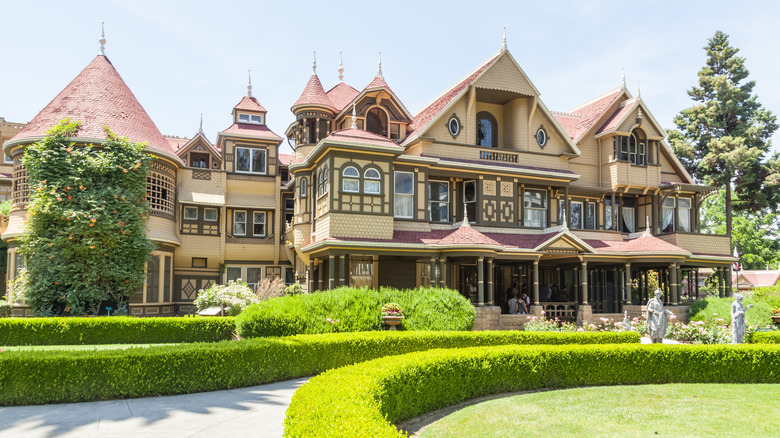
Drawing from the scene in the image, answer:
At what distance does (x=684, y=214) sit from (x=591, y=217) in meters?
6.05

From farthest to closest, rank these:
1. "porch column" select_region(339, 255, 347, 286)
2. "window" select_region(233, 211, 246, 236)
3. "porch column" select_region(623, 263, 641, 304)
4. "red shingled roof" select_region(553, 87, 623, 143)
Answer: "window" select_region(233, 211, 246, 236), "red shingled roof" select_region(553, 87, 623, 143), "porch column" select_region(623, 263, 641, 304), "porch column" select_region(339, 255, 347, 286)

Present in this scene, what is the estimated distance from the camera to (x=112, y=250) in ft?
82.1

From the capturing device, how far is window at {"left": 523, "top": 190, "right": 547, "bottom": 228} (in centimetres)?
2864

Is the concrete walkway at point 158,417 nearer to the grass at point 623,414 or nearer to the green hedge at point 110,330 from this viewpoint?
the grass at point 623,414

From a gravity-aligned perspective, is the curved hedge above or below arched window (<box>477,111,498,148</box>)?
below

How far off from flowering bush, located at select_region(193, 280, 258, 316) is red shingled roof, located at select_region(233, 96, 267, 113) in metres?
14.4

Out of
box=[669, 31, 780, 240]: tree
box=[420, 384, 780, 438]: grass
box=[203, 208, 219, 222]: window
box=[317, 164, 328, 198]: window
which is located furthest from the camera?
box=[669, 31, 780, 240]: tree

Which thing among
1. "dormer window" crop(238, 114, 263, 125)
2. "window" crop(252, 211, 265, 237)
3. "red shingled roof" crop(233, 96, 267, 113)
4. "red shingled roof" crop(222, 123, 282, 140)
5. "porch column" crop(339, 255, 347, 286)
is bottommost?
"porch column" crop(339, 255, 347, 286)

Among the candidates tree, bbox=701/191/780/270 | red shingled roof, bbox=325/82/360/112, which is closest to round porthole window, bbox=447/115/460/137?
red shingled roof, bbox=325/82/360/112

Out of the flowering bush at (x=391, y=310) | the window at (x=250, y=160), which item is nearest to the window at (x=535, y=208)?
the flowering bush at (x=391, y=310)

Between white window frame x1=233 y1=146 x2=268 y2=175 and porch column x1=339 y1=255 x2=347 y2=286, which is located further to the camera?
white window frame x1=233 y1=146 x2=268 y2=175

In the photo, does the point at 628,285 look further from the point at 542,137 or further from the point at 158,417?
the point at 158,417

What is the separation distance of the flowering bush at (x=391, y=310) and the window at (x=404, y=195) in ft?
27.2

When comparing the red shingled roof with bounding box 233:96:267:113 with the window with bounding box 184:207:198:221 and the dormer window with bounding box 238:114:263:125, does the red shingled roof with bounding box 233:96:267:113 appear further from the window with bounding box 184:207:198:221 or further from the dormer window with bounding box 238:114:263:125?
the window with bounding box 184:207:198:221
